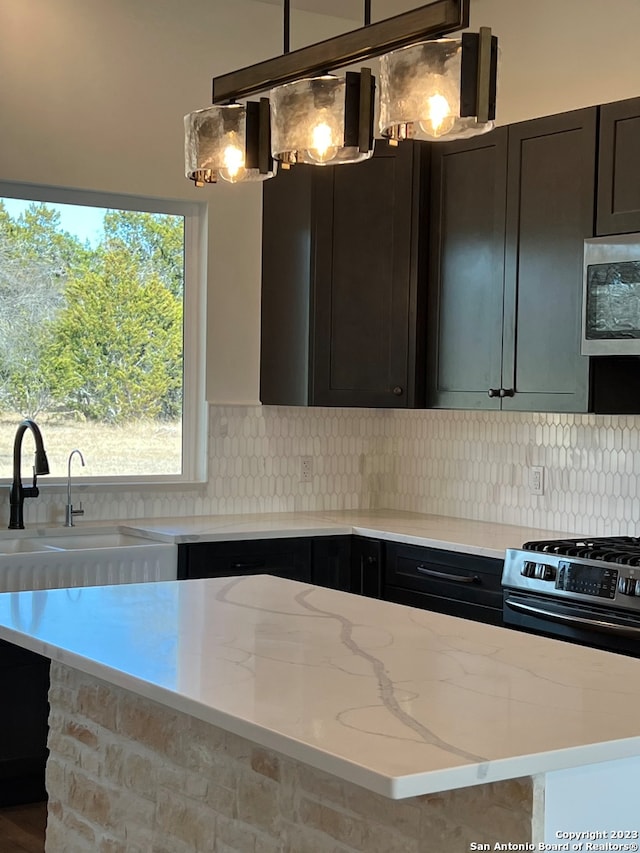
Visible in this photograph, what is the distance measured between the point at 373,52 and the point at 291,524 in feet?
9.51

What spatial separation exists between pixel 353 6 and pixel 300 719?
417 cm

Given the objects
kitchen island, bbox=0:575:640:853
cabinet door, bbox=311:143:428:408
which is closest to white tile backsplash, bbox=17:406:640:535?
cabinet door, bbox=311:143:428:408

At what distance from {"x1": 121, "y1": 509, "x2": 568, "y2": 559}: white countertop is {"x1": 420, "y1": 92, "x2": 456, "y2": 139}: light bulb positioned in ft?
7.26

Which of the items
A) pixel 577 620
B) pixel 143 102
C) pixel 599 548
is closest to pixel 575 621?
pixel 577 620

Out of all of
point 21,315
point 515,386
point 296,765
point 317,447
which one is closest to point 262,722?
point 296,765

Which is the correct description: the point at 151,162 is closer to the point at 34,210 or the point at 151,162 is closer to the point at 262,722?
the point at 34,210

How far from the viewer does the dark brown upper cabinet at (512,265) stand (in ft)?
13.6

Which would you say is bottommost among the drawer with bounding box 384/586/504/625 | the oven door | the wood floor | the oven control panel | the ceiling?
the wood floor

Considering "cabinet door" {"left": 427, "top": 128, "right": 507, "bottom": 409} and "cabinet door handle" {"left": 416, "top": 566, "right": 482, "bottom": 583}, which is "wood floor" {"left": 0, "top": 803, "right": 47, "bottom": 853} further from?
"cabinet door" {"left": 427, "top": 128, "right": 507, "bottom": 409}

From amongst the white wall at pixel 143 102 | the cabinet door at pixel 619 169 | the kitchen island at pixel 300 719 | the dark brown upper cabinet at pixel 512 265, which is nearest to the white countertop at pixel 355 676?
the kitchen island at pixel 300 719

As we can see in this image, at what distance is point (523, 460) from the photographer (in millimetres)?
4879

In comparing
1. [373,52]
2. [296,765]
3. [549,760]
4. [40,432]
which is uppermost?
[373,52]

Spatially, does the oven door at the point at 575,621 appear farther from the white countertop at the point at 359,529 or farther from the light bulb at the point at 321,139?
the light bulb at the point at 321,139

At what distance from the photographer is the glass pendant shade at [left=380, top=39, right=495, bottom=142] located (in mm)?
2014
